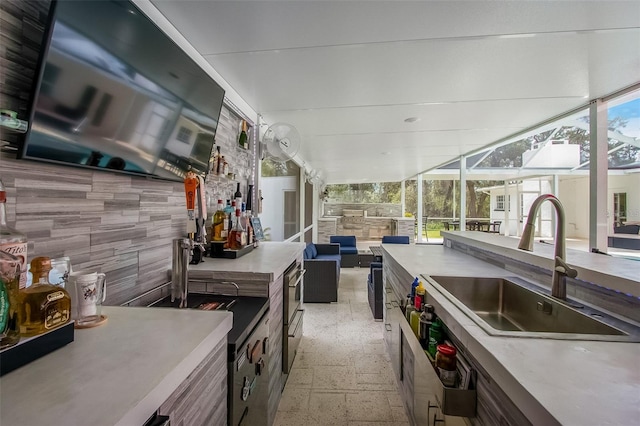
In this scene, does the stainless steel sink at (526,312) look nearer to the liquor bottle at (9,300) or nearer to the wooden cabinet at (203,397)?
the wooden cabinet at (203,397)

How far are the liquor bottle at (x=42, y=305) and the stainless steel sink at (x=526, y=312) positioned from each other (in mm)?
1224

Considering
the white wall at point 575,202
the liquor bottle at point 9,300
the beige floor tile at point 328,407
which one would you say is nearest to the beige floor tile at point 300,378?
the beige floor tile at point 328,407

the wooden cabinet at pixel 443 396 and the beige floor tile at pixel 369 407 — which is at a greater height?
the wooden cabinet at pixel 443 396

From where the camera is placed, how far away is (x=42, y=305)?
25.4 inches

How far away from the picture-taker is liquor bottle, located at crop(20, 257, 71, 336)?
63 cm

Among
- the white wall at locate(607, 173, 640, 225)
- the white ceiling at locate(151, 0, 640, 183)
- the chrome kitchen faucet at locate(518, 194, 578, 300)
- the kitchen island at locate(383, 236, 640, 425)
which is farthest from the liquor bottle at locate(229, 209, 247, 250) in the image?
the white wall at locate(607, 173, 640, 225)

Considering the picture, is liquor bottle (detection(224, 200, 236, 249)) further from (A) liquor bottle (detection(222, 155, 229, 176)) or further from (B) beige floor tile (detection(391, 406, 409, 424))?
(B) beige floor tile (detection(391, 406, 409, 424))

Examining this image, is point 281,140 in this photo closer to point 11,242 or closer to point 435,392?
point 11,242

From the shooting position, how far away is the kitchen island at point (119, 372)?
1.50ft

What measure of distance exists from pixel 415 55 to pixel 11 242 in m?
1.94

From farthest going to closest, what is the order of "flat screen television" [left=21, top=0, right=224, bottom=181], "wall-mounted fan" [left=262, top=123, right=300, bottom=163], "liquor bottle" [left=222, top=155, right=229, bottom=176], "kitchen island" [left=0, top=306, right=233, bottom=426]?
"wall-mounted fan" [left=262, top=123, right=300, bottom=163] < "liquor bottle" [left=222, top=155, right=229, bottom=176] < "flat screen television" [left=21, top=0, right=224, bottom=181] < "kitchen island" [left=0, top=306, right=233, bottom=426]

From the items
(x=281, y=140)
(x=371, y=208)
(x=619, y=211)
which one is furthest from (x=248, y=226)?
(x=371, y=208)

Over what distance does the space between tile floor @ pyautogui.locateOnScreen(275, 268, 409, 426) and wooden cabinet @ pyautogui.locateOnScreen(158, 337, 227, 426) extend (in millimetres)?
1057

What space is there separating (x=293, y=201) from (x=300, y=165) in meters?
0.70
